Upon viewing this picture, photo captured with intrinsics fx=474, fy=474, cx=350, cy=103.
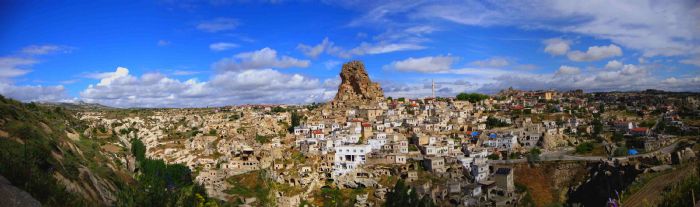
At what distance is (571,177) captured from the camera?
39156 millimetres

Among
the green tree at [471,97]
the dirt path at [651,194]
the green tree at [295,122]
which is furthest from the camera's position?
the green tree at [471,97]

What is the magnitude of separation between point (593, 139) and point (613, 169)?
49.1 feet

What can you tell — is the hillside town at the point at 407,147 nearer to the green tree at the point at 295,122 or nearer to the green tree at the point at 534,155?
the green tree at the point at 534,155

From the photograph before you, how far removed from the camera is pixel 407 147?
142 ft

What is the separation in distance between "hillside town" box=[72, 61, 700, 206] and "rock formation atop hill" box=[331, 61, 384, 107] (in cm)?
332

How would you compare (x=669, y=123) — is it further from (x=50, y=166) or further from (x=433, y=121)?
(x=50, y=166)

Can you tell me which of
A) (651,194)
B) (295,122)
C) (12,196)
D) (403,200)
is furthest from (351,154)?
(12,196)

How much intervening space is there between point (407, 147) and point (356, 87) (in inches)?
1230

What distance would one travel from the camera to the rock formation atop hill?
72.0m

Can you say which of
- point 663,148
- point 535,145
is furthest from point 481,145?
point 663,148

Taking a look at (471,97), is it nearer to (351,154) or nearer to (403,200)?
(351,154)

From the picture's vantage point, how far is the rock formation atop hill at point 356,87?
236 ft

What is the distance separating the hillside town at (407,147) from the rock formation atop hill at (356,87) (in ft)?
10.9

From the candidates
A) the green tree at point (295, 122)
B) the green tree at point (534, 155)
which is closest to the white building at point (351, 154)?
the green tree at point (534, 155)
